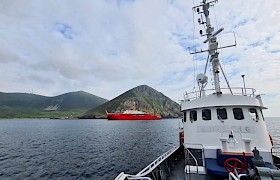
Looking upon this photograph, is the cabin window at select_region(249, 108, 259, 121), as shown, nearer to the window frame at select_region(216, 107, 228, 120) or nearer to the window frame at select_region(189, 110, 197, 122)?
the window frame at select_region(216, 107, 228, 120)

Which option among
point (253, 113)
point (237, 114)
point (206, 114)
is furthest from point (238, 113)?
point (206, 114)

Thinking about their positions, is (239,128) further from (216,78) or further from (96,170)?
(96,170)

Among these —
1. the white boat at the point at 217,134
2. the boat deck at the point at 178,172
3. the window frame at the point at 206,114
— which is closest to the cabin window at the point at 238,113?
the white boat at the point at 217,134

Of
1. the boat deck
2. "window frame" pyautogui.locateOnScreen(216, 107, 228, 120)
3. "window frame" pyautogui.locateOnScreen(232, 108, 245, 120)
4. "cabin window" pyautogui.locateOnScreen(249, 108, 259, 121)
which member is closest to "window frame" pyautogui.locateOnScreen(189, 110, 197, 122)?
"window frame" pyautogui.locateOnScreen(216, 107, 228, 120)

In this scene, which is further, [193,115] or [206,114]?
[193,115]

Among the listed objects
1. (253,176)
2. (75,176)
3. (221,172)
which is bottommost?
(75,176)

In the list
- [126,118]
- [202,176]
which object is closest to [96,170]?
[202,176]

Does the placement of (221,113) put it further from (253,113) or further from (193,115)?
(253,113)

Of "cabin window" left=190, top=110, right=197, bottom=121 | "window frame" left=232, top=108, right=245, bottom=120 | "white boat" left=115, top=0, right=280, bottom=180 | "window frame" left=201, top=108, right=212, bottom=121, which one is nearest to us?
"white boat" left=115, top=0, right=280, bottom=180

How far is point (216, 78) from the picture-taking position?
11.1 metres

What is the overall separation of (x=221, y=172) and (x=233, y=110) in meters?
4.18

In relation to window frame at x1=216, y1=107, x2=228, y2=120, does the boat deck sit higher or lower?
lower

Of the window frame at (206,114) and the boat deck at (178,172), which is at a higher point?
the window frame at (206,114)

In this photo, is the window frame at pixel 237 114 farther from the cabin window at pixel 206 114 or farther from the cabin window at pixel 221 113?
the cabin window at pixel 206 114
